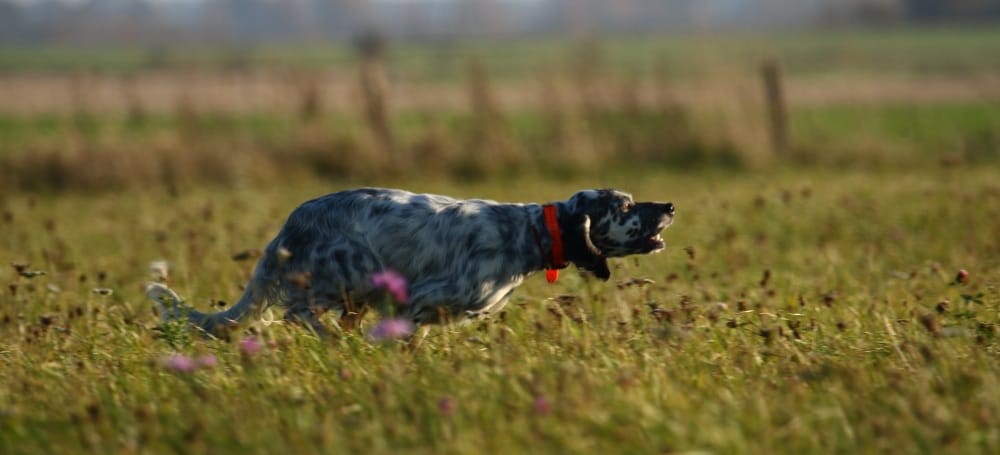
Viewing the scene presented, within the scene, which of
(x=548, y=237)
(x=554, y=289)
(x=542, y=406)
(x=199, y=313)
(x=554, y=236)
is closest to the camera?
(x=542, y=406)

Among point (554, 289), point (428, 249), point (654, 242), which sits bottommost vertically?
point (554, 289)

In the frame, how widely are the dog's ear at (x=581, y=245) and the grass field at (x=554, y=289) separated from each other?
6.9 inches

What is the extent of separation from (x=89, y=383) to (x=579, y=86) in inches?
521

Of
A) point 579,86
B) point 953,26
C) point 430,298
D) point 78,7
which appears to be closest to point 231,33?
point 78,7

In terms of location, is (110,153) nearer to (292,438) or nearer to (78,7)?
(292,438)

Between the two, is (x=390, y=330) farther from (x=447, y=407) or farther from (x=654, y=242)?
(x=654, y=242)

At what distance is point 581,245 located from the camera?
619 cm

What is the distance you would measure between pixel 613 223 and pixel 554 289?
184 centimetres

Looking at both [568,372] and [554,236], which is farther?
[554,236]

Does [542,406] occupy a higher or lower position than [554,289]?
higher

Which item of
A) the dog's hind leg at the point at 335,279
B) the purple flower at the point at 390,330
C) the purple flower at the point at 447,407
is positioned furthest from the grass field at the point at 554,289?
the dog's hind leg at the point at 335,279

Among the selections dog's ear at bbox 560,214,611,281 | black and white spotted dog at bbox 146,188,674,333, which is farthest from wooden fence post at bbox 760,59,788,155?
dog's ear at bbox 560,214,611,281

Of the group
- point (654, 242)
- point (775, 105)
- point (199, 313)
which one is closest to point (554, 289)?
point (654, 242)

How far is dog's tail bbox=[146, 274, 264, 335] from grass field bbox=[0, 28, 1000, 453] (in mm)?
141
